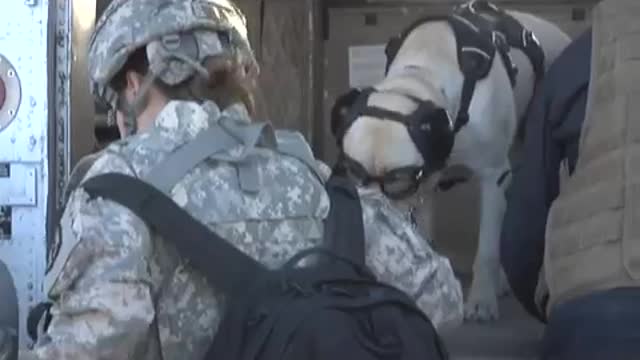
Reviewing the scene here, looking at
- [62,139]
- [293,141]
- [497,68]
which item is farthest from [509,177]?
[293,141]

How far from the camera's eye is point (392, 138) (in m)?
5.38

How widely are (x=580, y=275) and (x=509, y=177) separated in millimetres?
2087

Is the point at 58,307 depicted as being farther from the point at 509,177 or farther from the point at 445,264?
the point at 509,177

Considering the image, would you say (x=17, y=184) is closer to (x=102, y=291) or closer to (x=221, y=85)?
(x=221, y=85)

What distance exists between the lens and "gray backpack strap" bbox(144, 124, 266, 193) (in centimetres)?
295

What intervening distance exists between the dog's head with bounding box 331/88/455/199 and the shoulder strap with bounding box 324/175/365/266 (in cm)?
217

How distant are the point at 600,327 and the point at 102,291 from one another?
1.32m

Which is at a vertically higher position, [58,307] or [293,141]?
[293,141]

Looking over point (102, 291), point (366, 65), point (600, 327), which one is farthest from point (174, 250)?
point (366, 65)

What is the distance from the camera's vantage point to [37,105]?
148 inches

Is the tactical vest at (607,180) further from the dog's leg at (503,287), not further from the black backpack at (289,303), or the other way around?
the dog's leg at (503,287)

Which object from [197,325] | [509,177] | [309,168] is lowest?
[509,177]

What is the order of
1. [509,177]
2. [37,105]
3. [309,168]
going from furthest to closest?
[509,177], [37,105], [309,168]

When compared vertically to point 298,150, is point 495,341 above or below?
below
